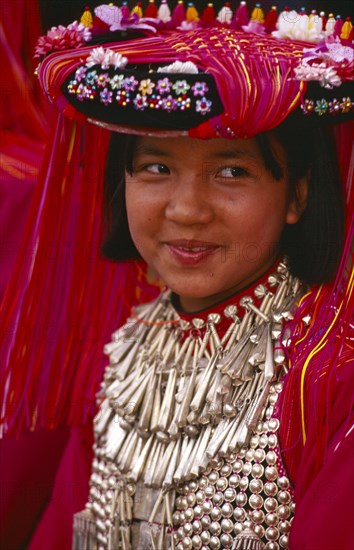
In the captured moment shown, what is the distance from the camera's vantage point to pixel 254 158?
137 centimetres

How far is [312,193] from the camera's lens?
144 centimetres

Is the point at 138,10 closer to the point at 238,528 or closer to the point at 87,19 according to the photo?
the point at 87,19

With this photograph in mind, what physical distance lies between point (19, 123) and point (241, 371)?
0.92 m

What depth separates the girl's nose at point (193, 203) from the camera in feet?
4.43

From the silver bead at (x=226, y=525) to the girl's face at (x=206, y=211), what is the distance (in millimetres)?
353

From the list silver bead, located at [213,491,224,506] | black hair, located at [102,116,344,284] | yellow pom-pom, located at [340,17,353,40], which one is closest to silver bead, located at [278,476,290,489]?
silver bead, located at [213,491,224,506]

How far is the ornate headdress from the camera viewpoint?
49.4 inches

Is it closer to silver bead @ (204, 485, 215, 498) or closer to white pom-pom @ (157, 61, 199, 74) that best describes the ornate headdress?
white pom-pom @ (157, 61, 199, 74)

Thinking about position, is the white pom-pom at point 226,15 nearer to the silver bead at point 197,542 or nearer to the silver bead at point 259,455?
the silver bead at point 259,455

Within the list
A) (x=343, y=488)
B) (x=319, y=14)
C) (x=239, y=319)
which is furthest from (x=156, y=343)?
(x=319, y=14)

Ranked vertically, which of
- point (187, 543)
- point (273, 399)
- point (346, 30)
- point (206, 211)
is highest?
point (346, 30)

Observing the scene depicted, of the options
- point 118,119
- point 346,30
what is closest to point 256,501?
point 118,119

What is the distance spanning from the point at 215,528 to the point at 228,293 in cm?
38

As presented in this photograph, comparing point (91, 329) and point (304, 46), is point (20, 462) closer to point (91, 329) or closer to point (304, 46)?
point (91, 329)
